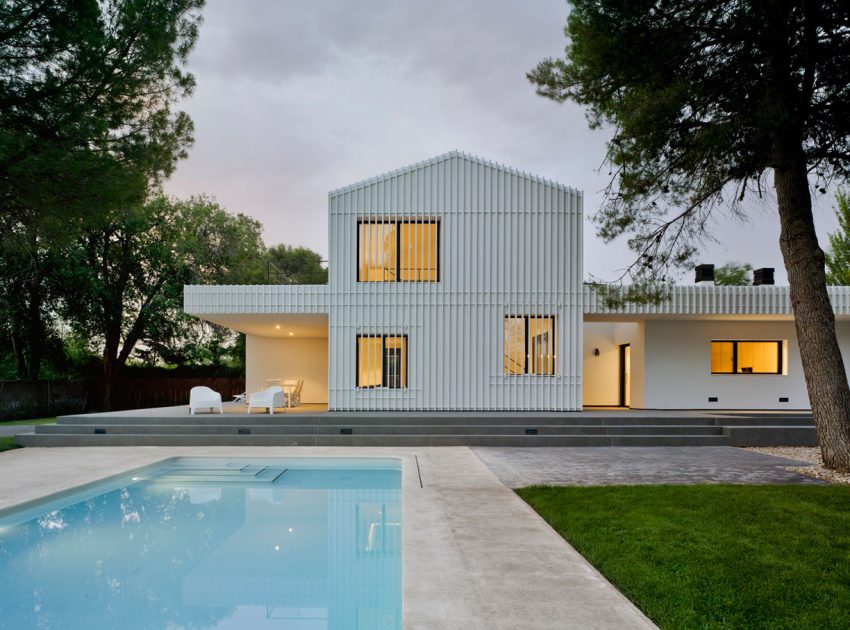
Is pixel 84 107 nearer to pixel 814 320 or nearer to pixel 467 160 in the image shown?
pixel 467 160

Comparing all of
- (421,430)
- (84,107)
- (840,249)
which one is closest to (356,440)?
(421,430)

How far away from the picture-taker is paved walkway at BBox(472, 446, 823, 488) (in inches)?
300

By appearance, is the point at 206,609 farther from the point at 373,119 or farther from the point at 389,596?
the point at 373,119

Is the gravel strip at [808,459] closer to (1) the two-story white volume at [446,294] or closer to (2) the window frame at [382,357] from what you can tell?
(1) the two-story white volume at [446,294]

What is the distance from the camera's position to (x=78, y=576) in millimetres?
4551

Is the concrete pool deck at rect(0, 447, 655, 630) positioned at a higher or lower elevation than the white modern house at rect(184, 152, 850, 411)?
lower

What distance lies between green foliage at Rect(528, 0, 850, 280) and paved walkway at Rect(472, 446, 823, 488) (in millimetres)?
4443

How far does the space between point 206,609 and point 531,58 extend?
1654 cm

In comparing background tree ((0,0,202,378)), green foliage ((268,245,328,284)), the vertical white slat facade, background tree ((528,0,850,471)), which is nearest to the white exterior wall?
the vertical white slat facade

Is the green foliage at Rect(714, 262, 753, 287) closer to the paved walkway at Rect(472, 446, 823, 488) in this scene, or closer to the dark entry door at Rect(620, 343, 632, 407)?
the dark entry door at Rect(620, 343, 632, 407)

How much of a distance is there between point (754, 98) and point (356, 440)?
345 inches

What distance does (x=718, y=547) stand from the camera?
15.1 feet

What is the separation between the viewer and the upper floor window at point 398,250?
13.9 m

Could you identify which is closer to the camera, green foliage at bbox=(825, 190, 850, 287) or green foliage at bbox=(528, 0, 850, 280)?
green foliage at bbox=(528, 0, 850, 280)
